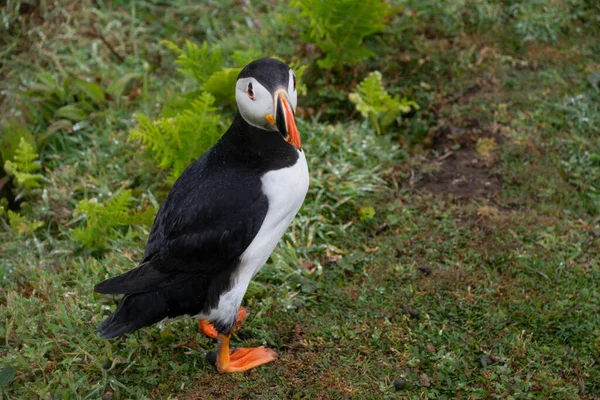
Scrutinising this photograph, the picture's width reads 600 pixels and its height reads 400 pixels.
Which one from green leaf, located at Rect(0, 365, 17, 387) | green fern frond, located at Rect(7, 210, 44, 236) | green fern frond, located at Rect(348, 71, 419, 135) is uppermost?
green fern frond, located at Rect(348, 71, 419, 135)

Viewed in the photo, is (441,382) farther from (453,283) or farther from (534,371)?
(453,283)

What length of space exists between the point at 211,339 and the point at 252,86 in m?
1.71

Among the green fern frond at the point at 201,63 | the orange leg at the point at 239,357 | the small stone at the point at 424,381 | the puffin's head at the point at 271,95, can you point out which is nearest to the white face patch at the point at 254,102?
the puffin's head at the point at 271,95

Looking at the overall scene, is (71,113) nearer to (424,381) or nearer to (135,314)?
(135,314)

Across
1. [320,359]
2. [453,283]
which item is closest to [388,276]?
[453,283]

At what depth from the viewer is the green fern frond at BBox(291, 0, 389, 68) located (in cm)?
544

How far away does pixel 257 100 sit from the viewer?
3.17 meters

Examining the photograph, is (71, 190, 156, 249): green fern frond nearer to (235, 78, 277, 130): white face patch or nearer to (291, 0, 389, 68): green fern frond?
(235, 78, 277, 130): white face patch

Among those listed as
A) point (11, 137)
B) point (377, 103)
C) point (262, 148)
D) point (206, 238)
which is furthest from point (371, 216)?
point (11, 137)

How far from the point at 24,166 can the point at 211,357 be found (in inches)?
100

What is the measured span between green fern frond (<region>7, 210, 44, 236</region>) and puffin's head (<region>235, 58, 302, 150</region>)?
2.56 metres

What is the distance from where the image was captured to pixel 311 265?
14.7ft

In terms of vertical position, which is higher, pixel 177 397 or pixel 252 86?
pixel 252 86

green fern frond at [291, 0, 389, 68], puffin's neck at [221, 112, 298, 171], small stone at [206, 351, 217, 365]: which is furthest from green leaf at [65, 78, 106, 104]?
small stone at [206, 351, 217, 365]
